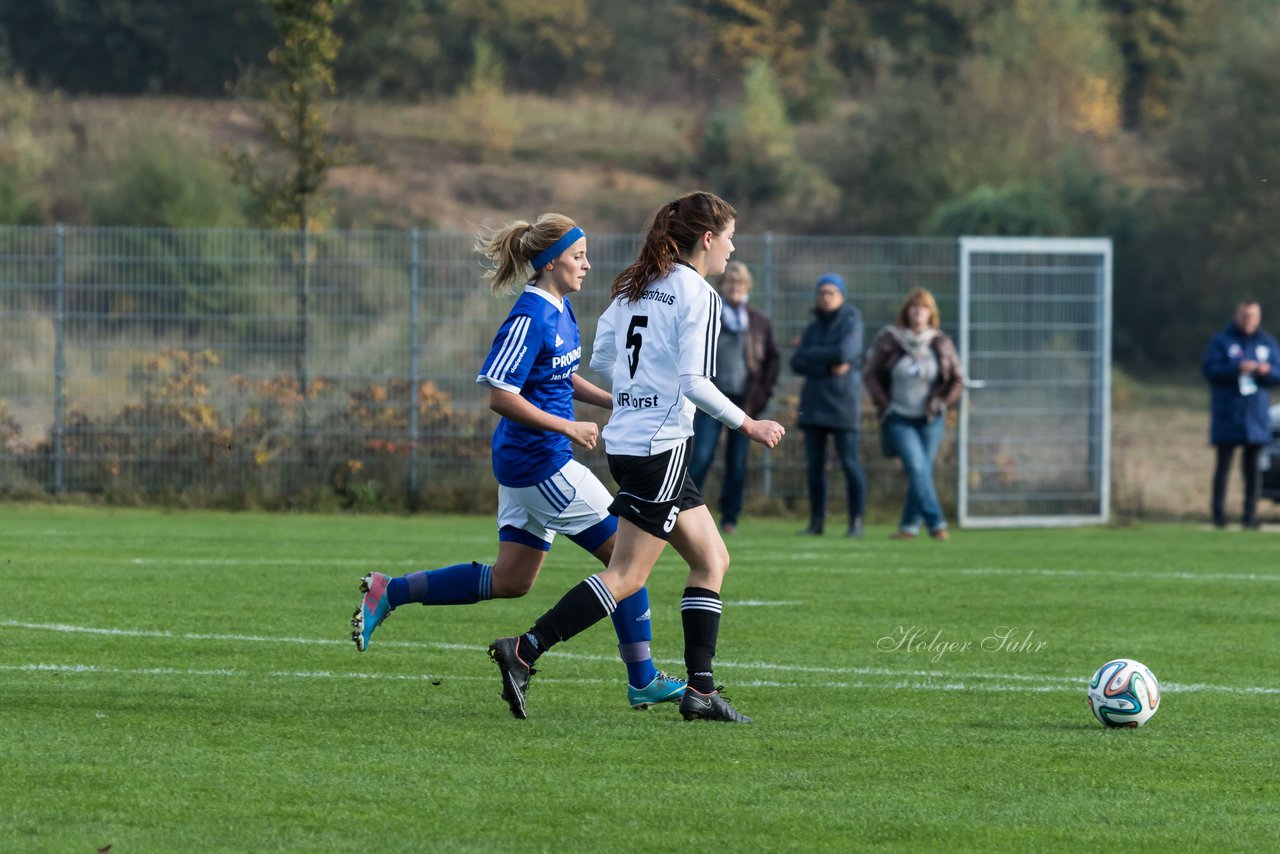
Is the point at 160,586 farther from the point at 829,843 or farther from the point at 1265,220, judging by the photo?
the point at 1265,220

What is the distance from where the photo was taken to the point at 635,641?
6941 mm

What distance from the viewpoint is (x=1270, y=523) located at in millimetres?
18031

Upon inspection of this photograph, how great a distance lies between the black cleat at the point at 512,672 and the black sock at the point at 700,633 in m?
0.59

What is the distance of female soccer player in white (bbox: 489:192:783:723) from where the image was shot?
21.7 ft

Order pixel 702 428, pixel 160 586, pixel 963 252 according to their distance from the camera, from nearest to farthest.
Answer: pixel 160 586 < pixel 702 428 < pixel 963 252

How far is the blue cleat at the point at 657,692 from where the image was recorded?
689cm

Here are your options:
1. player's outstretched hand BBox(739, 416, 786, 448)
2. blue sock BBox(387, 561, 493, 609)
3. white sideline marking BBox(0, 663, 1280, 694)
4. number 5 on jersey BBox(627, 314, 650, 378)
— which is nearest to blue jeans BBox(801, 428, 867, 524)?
white sideline marking BBox(0, 663, 1280, 694)

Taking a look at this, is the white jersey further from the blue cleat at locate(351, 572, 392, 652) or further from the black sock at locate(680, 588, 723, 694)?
the blue cleat at locate(351, 572, 392, 652)

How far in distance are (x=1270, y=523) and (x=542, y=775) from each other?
13.9 m

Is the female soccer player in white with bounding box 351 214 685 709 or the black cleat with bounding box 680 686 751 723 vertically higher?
the female soccer player in white with bounding box 351 214 685 709

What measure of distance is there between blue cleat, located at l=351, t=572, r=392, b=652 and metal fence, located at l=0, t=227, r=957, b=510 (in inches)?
402

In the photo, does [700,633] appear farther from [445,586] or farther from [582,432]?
[445,586]

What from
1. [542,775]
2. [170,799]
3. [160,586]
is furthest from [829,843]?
[160,586]

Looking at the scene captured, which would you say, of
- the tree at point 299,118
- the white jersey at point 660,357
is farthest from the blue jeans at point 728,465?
the white jersey at point 660,357
